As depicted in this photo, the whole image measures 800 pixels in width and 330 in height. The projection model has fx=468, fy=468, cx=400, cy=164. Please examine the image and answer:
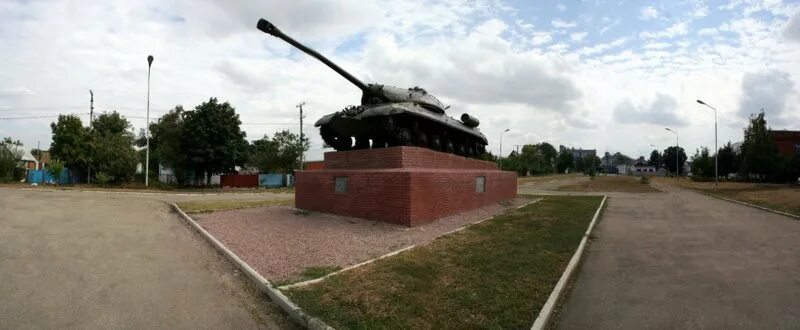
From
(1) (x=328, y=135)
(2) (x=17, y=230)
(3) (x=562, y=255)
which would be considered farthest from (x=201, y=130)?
(3) (x=562, y=255)

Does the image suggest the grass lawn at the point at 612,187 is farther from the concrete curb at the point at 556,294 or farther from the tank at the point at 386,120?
the concrete curb at the point at 556,294

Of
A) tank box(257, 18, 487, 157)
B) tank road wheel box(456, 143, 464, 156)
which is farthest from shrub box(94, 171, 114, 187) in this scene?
tank road wheel box(456, 143, 464, 156)

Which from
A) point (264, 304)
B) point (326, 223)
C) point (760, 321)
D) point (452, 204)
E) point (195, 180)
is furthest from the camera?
point (195, 180)

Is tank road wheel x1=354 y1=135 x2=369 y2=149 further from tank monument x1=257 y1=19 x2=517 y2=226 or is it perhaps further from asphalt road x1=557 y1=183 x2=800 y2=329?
asphalt road x1=557 y1=183 x2=800 y2=329

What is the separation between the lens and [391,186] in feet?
35.4

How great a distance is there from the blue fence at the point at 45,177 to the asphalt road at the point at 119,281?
28084 millimetres

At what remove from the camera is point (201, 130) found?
34531 millimetres

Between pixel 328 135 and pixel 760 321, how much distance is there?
12.1 metres

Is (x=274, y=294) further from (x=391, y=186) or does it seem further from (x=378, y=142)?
(x=378, y=142)

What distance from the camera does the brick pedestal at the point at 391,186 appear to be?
10625 millimetres

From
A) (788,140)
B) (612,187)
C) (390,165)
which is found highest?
(788,140)

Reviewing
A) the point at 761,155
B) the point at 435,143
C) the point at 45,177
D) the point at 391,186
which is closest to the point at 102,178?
the point at 45,177

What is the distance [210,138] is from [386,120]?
87.3 ft

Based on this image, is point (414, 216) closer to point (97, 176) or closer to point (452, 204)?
point (452, 204)
